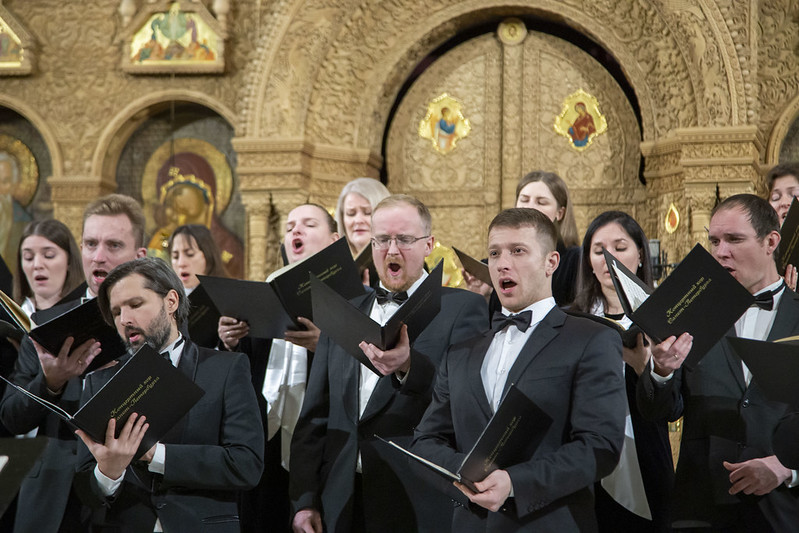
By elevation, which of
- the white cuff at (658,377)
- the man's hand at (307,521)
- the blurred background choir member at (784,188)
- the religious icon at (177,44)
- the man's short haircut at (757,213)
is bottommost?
the man's hand at (307,521)

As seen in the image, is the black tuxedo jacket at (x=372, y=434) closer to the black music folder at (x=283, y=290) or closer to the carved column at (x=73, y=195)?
the black music folder at (x=283, y=290)

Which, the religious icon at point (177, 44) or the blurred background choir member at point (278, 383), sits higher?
the religious icon at point (177, 44)

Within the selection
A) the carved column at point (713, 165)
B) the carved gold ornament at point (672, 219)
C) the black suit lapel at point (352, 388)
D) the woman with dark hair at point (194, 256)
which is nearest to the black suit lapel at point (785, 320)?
the black suit lapel at point (352, 388)

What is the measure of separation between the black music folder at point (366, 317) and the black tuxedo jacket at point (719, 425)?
0.70m

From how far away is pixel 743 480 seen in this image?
9.66 ft

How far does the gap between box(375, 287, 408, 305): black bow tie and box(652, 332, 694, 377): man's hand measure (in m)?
0.96

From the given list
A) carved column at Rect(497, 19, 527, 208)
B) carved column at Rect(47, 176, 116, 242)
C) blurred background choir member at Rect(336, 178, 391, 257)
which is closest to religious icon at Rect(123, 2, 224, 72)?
carved column at Rect(47, 176, 116, 242)

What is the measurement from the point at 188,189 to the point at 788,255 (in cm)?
642

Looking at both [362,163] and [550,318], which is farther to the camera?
[362,163]

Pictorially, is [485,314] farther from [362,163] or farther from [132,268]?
[362,163]

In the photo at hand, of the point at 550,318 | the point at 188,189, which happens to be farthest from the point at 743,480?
the point at 188,189

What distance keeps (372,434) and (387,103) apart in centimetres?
588

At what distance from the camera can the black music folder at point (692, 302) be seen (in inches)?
108

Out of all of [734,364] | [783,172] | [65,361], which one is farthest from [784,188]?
[65,361]
